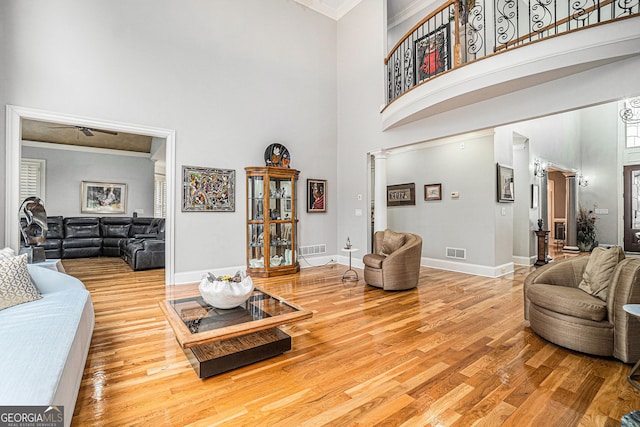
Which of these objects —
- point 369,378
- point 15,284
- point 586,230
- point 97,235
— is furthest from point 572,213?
point 97,235

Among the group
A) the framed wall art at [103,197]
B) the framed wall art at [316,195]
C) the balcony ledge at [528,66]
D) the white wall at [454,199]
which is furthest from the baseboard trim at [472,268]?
the framed wall art at [103,197]

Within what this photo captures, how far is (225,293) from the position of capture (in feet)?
8.05

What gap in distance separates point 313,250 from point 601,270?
457 cm

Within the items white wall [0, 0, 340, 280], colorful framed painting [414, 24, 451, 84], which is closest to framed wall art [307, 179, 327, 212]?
white wall [0, 0, 340, 280]

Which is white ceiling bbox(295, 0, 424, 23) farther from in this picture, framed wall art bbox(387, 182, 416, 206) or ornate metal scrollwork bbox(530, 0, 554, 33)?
framed wall art bbox(387, 182, 416, 206)

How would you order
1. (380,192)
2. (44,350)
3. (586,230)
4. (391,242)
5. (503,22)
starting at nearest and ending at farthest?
(44,350), (391,242), (503,22), (380,192), (586,230)

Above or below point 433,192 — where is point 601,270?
below

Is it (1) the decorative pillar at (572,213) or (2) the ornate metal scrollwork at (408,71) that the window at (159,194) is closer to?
(2) the ornate metal scrollwork at (408,71)

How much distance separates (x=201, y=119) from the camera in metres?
5.09

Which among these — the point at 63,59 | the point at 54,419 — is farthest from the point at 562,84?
the point at 63,59

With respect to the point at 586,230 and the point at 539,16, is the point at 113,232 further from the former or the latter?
the point at 586,230

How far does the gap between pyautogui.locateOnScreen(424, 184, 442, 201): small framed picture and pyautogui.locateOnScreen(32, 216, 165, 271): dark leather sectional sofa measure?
5.74m

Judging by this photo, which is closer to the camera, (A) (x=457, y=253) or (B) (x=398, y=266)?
(B) (x=398, y=266)

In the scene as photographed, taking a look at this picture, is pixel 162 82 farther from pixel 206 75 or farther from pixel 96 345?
pixel 96 345
